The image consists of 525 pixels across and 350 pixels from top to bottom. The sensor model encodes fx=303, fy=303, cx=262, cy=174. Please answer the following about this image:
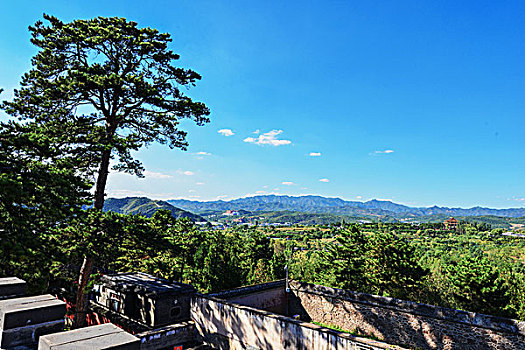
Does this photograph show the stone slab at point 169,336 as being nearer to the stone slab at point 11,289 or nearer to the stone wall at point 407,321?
the stone wall at point 407,321

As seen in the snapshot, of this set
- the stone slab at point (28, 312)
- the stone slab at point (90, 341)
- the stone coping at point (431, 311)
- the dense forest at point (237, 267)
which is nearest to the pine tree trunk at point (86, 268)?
the dense forest at point (237, 267)

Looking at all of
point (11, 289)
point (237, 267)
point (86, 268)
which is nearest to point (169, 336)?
point (86, 268)

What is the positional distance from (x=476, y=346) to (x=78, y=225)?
1783 centimetres

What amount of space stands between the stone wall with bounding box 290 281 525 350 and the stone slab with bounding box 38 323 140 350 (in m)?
16.3

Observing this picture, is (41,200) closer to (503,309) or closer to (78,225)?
(78,225)

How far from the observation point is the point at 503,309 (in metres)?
22.8

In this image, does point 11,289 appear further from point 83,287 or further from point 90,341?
point 83,287

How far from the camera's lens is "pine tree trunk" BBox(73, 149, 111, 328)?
1314 centimetres

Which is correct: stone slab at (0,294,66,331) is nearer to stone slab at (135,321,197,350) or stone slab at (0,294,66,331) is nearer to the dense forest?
the dense forest

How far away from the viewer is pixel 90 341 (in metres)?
2.63

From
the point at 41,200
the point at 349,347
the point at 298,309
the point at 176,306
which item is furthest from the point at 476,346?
the point at 41,200

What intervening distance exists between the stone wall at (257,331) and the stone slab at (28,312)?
32.9 ft

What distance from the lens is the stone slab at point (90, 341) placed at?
2.53m

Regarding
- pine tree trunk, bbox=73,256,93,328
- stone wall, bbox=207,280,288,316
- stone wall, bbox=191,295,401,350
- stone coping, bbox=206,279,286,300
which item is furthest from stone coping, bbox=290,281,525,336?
pine tree trunk, bbox=73,256,93,328
